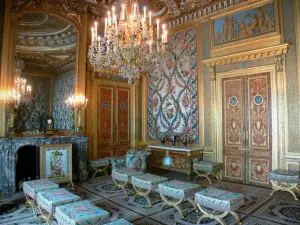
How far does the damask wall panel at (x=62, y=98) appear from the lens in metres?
5.95

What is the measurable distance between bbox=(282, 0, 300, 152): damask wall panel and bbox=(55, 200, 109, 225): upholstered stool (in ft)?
13.9

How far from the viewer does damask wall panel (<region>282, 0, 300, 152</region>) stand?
16.4 ft

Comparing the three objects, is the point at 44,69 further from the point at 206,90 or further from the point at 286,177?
the point at 286,177

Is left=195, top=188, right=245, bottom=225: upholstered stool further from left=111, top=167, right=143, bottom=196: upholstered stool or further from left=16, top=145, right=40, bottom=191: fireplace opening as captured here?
left=16, top=145, right=40, bottom=191: fireplace opening

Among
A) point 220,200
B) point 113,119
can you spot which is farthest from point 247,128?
point 113,119

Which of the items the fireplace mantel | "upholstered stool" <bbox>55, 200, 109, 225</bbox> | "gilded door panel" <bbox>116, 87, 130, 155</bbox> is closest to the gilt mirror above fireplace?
the fireplace mantel

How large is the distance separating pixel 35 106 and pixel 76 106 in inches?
38.5

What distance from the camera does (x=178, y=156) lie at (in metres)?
6.37

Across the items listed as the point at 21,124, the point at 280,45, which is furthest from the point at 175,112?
the point at 21,124

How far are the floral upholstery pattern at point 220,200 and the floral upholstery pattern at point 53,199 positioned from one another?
70.2 inches

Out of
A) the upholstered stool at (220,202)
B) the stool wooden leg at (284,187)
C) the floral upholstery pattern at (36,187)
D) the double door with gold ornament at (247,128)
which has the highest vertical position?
the double door with gold ornament at (247,128)

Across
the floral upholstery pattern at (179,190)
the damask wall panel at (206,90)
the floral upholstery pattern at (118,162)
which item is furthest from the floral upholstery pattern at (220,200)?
the floral upholstery pattern at (118,162)

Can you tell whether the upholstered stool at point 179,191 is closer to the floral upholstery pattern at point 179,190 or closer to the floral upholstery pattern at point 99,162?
the floral upholstery pattern at point 179,190

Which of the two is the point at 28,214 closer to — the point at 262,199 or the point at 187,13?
the point at 262,199
